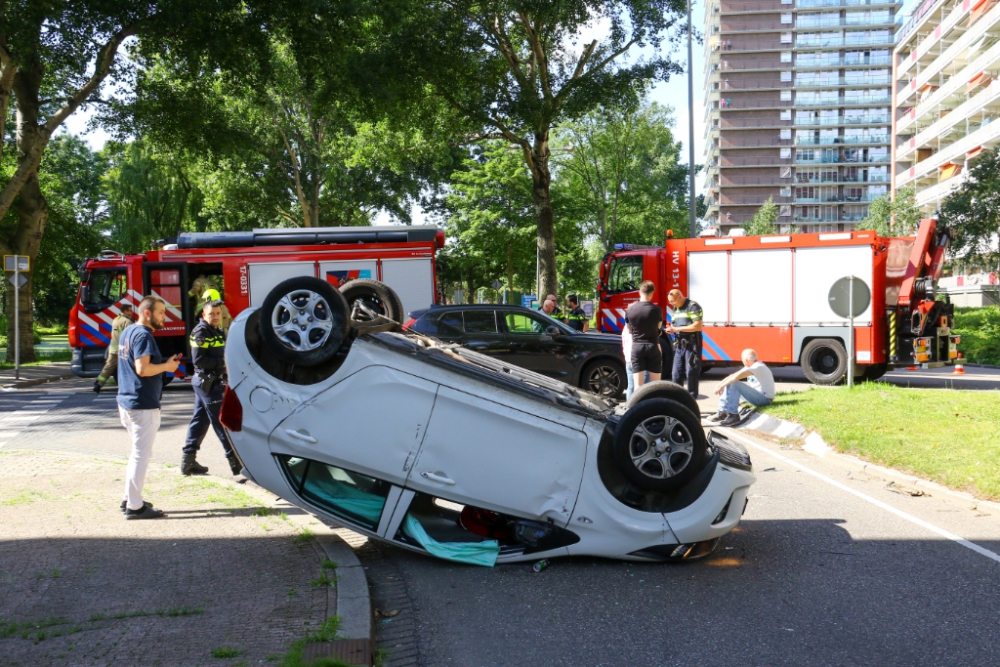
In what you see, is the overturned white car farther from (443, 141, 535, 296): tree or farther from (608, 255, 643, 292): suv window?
(443, 141, 535, 296): tree

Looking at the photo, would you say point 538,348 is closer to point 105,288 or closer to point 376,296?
point 376,296

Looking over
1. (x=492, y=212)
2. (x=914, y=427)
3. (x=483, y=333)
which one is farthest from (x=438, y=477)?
(x=492, y=212)

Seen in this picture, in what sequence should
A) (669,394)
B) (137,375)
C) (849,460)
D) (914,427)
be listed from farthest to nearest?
(914,427) → (849,460) → (137,375) → (669,394)

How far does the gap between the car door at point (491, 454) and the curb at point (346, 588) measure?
0.65m

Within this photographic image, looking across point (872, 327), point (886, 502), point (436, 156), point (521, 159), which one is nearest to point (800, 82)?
point (521, 159)

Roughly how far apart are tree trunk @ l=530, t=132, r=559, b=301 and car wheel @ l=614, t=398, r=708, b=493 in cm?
1895

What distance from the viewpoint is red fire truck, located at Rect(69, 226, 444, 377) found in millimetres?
17391

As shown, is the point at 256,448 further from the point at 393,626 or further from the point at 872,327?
the point at 872,327

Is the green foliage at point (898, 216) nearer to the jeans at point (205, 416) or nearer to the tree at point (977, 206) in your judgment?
the tree at point (977, 206)

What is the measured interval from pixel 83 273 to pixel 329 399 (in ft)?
47.6

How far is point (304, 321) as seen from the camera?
17.5 feet

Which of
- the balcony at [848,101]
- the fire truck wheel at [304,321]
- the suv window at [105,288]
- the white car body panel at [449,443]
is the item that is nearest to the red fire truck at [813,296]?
the suv window at [105,288]

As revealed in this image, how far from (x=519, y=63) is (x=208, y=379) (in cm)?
1855

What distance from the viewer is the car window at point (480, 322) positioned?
1430 cm
